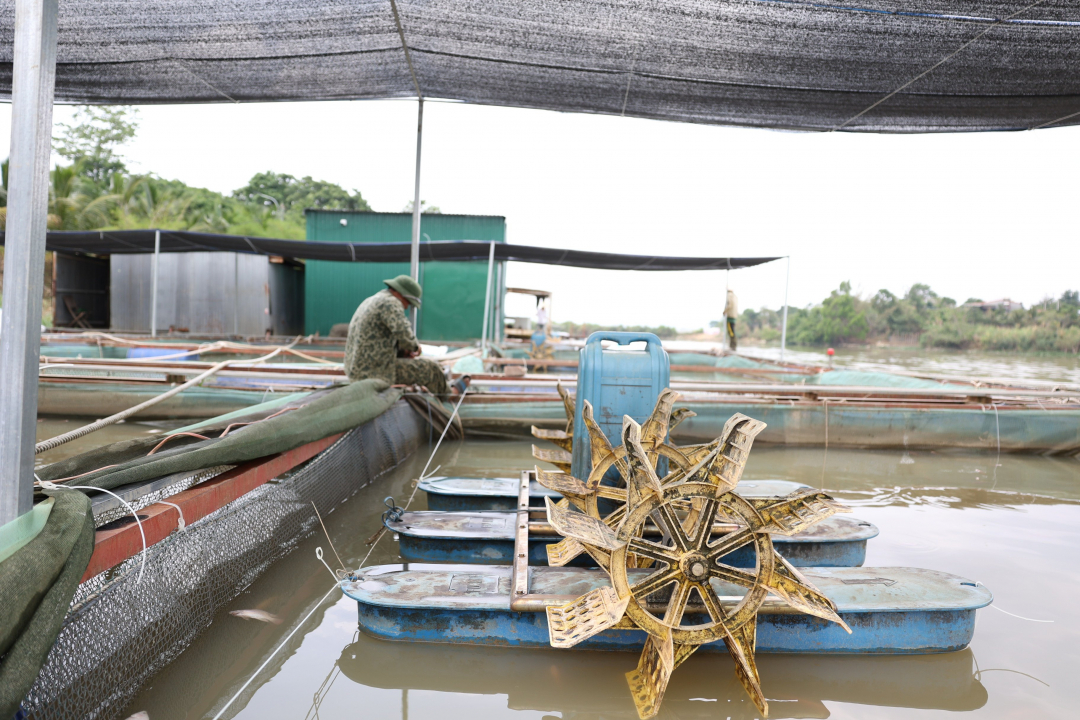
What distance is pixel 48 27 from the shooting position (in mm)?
1848

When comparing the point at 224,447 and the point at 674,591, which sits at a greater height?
the point at 224,447

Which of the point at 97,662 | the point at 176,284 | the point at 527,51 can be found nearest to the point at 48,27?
the point at 97,662

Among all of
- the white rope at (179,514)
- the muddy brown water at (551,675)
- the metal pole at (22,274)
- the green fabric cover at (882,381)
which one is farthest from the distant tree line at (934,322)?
the metal pole at (22,274)

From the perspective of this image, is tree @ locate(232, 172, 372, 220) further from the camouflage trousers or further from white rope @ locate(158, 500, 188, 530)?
white rope @ locate(158, 500, 188, 530)

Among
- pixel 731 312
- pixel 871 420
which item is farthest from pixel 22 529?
pixel 731 312

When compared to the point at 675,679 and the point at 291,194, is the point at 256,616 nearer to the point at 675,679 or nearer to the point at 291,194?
the point at 675,679

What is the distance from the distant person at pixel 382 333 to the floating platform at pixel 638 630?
10.9ft

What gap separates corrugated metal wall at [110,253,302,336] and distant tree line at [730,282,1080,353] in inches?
984

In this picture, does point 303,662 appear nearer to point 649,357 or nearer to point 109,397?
point 649,357

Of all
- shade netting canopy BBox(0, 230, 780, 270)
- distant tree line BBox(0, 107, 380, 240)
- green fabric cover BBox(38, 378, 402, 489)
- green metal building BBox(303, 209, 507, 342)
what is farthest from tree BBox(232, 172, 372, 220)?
green fabric cover BBox(38, 378, 402, 489)

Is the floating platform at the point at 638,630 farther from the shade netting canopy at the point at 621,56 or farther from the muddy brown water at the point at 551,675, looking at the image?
the shade netting canopy at the point at 621,56

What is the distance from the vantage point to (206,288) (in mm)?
15953

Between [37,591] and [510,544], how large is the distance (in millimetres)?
2136

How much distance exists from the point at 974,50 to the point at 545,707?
4308 mm
